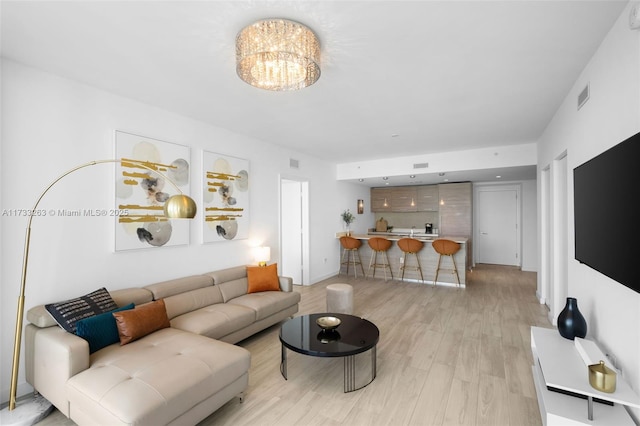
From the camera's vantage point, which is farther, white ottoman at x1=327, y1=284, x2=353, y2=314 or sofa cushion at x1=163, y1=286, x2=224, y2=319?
white ottoman at x1=327, y1=284, x2=353, y2=314

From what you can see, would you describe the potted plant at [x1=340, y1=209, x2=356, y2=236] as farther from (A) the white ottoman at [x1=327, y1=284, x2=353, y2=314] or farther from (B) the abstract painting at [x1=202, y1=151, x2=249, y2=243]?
(B) the abstract painting at [x1=202, y1=151, x2=249, y2=243]

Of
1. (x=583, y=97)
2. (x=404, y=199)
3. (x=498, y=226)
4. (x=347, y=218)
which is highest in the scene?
(x=583, y=97)

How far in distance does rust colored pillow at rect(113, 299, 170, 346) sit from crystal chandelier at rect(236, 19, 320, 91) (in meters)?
2.18

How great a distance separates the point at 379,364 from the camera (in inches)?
118

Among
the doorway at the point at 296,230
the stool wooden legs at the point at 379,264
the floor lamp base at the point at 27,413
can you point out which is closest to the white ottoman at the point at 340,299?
the doorway at the point at 296,230

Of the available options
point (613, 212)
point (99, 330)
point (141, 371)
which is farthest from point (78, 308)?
point (613, 212)

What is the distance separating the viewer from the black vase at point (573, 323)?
7.54ft

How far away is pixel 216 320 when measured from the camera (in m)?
3.07

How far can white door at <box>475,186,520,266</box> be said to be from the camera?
26.3 ft

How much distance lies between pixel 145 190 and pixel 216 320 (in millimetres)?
1637

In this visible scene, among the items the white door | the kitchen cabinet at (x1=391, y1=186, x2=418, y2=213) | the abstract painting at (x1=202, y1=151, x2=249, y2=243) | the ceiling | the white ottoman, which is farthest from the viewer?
the kitchen cabinet at (x1=391, y1=186, x2=418, y2=213)

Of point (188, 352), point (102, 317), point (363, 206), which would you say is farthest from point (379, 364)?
point (363, 206)

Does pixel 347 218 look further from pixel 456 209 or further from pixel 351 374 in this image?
pixel 351 374

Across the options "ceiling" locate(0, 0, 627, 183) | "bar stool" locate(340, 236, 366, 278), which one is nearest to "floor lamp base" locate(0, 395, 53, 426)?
"ceiling" locate(0, 0, 627, 183)
